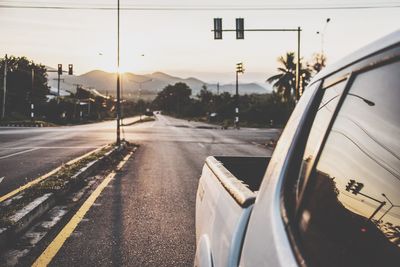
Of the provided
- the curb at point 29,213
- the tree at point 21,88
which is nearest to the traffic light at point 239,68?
the curb at point 29,213

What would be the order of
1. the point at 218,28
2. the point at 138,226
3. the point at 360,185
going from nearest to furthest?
1. the point at 360,185
2. the point at 138,226
3. the point at 218,28

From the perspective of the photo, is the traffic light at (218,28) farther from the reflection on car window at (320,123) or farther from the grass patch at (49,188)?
the reflection on car window at (320,123)

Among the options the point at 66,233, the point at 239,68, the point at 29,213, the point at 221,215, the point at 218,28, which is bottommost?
the point at 66,233

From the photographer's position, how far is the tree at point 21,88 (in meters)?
67.2

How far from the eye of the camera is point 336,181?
143cm

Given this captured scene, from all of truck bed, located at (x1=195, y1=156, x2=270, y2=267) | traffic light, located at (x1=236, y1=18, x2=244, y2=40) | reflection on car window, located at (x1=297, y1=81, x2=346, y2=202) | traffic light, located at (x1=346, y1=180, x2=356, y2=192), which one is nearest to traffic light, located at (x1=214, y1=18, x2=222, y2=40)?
traffic light, located at (x1=236, y1=18, x2=244, y2=40)

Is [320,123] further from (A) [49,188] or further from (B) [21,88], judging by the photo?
(B) [21,88]

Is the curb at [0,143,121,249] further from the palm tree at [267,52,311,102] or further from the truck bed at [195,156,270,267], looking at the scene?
the palm tree at [267,52,311,102]

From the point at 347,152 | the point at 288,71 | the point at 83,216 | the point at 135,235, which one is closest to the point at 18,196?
the point at 83,216

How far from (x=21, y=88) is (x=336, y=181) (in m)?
80.8

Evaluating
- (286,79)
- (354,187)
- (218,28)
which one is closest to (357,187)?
(354,187)

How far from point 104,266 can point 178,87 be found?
568 ft

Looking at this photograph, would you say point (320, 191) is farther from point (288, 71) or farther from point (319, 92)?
point (288, 71)

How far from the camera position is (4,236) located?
4895 mm
